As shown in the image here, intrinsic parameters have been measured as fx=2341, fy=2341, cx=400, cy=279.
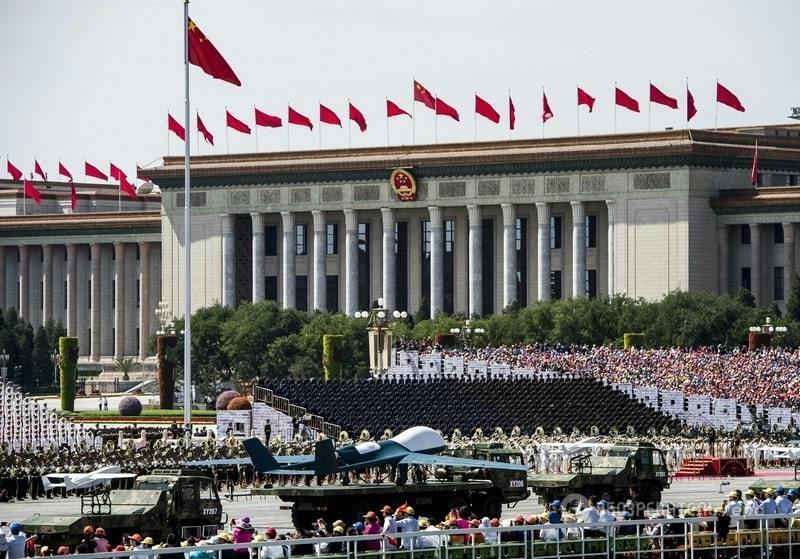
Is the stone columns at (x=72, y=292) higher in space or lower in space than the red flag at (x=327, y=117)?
lower

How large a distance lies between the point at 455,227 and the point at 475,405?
62354mm

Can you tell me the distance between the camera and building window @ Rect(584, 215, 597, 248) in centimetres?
15112

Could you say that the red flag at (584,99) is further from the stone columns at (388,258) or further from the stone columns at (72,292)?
the stone columns at (72,292)

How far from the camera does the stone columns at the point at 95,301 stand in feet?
580

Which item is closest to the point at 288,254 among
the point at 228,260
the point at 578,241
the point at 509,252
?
the point at 228,260

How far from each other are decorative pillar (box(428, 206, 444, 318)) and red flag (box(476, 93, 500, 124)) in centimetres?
2081

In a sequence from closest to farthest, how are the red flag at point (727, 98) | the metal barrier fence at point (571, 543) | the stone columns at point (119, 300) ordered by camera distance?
the metal barrier fence at point (571, 543) → the red flag at point (727, 98) → the stone columns at point (119, 300)

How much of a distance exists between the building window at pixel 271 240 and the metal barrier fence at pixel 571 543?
395 ft

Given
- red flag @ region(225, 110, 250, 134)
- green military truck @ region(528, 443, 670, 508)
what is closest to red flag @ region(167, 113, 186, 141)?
red flag @ region(225, 110, 250, 134)

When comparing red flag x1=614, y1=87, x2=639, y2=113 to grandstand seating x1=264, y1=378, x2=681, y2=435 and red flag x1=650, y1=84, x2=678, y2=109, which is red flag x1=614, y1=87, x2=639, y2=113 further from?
grandstand seating x1=264, y1=378, x2=681, y2=435

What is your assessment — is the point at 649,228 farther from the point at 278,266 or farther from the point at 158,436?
the point at 158,436

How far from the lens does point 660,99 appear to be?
128 metres

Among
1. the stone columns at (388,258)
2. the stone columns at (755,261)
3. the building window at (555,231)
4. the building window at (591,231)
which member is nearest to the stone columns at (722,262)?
the stone columns at (755,261)

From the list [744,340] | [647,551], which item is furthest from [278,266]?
[647,551]
